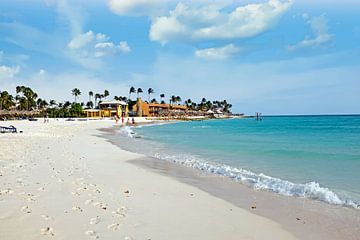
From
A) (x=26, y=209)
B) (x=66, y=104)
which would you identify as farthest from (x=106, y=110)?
(x=26, y=209)

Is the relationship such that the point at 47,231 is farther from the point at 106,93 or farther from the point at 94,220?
the point at 106,93

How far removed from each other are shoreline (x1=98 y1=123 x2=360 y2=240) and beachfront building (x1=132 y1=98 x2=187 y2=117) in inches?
4673

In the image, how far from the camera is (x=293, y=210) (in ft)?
23.1

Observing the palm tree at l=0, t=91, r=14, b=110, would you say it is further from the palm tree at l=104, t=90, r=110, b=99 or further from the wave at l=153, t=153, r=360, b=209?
the wave at l=153, t=153, r=360, b=209

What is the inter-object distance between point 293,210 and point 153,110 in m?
133

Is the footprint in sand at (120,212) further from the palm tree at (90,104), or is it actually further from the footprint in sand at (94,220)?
the palm tree at (90,104)

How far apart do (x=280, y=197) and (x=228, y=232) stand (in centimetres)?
341

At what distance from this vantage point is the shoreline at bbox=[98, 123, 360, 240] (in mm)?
5617

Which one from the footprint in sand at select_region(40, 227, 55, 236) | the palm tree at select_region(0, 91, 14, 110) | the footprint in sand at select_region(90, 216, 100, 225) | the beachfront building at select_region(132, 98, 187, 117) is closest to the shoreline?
the footprint in sand at select_region(90, 216, 100, 225)

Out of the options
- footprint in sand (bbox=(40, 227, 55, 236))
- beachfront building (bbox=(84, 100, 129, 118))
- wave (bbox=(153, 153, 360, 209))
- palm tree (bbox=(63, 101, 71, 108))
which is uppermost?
palm tree (bbox=(63, 101, 71, 108))

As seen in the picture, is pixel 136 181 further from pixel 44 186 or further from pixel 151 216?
pixel 151 216

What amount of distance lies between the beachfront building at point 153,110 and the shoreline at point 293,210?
118692 mm

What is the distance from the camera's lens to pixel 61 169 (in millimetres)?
Result: 10820

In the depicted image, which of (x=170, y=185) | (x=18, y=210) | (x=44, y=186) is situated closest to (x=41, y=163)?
(x=44, y=186)
